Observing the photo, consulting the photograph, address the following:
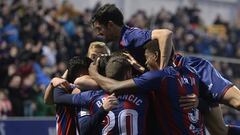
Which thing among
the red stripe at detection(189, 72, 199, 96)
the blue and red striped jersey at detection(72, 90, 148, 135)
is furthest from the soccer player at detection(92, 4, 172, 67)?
the blue and red striped jersey at detection(72, 90, 148, 135)

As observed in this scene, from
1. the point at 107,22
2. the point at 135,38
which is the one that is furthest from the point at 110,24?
the point at 135,38

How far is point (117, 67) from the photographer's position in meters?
6.54

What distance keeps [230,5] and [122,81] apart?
720 inches

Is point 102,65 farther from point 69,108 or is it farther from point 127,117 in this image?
point 127,117

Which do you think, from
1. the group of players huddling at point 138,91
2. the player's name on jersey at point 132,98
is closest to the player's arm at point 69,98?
the group of players huddling at point 138,91

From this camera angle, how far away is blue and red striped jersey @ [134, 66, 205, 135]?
21.6ft

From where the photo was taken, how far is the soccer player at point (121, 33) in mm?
7074

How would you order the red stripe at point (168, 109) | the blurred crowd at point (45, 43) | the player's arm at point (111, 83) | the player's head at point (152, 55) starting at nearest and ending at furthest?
the player's arm at point (111, 83) → the red stripe at point (168, 109) → the player's head at point (152, 55) → the blurred crowd at point (45, 43)

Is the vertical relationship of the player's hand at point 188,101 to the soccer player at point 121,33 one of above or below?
Answer: below

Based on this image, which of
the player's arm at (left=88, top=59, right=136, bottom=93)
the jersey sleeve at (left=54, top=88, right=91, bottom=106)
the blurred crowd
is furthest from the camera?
the blurred crowd

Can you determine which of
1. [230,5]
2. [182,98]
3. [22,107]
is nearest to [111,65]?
[182,98]

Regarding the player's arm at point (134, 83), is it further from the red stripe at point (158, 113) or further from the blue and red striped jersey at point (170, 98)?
the red stripe at point (158, 113)

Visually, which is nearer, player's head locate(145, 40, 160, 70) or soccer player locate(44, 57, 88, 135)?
player's head locate(145, 40, 160, 70)

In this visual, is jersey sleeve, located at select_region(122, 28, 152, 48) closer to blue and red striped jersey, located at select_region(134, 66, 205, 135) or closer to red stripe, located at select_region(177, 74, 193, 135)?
blue and red striped jersey, located at select_region(134, 66, 205, 135)
